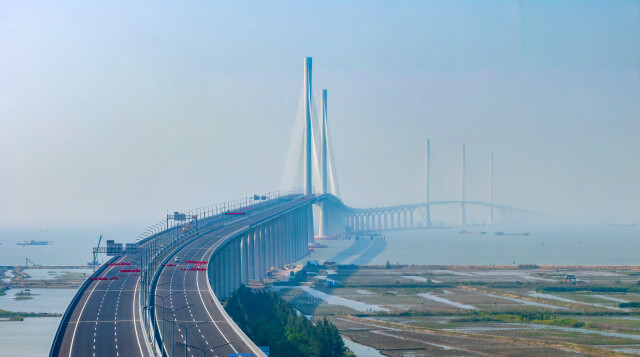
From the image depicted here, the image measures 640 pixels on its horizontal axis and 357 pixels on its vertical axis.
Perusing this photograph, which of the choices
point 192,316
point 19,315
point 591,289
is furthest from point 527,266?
point 192,316

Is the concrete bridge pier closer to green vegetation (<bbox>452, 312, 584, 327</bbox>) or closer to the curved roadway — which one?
the curved roadway

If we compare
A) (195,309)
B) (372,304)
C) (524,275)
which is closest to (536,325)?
(372,304)

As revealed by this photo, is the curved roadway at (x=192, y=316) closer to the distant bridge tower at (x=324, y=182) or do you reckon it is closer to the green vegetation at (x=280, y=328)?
the green vegetation at (x=280, y=328)

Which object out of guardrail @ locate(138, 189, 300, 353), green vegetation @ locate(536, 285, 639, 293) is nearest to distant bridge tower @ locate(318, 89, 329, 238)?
guardrail @ locate(138, 189, 300, 353)

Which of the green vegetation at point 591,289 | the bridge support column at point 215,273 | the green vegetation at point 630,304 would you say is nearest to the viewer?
the bridge support column at point 215,273

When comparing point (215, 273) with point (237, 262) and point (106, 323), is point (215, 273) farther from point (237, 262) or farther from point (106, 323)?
point (106, 323)

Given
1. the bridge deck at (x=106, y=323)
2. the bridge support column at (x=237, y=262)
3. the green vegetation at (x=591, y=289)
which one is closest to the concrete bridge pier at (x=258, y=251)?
the bridge support column at (x=237, y=262)

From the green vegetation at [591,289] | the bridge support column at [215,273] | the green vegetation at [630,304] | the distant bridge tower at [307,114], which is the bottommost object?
the green vegetation at [630,304]

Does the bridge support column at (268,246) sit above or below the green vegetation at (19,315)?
above
